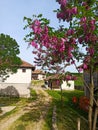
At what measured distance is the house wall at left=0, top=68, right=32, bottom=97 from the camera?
48.2m

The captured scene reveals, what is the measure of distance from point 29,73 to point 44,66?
35.8 metres

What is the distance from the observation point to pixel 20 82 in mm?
49219

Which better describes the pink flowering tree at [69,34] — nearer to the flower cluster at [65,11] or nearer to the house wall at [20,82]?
the flower cluster at [65,11]

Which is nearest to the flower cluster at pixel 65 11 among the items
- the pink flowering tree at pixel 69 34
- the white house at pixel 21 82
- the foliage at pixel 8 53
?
the pink flowering tree at pixel 69 34

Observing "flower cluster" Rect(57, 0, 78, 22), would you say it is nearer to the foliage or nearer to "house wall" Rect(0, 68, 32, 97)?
the foliage

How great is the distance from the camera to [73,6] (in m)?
12.7

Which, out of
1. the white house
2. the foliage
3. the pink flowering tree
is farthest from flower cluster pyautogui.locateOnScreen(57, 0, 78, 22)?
the white house

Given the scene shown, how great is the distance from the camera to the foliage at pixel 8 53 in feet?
107

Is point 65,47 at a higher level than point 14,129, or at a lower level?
higher

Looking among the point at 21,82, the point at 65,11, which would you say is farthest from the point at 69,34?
the point at 21,82

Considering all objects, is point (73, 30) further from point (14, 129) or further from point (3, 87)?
point (3, 87)

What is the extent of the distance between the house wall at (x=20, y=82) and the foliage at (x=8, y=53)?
14.7 meters

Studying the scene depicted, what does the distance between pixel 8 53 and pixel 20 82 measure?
1676cm

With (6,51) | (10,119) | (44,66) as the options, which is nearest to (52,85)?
(6,51)
